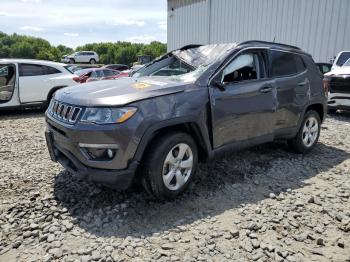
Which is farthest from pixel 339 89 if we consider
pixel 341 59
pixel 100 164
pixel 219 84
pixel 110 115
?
pixel 100 164

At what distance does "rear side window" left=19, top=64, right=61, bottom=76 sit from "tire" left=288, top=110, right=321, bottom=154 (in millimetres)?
6862

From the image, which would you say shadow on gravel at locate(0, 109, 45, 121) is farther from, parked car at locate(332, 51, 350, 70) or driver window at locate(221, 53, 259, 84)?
parked car at locate(332, 51, 350, 70)

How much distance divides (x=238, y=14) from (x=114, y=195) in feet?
64.7

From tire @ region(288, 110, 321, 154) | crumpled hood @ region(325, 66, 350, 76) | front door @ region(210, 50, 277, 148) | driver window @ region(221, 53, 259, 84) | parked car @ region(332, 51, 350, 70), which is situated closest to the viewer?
front door @ region(210, 50, 277, 148)

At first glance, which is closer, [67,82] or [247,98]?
[247,98]

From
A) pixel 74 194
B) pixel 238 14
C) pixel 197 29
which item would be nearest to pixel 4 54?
pixel 197 29

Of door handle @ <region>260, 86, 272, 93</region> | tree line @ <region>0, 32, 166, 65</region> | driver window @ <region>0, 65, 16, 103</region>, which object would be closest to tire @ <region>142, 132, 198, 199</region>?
door handle @ <region>260, 86, 272, 93</region>

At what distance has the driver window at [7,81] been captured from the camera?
9031 mm

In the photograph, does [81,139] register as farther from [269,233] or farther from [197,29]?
[197,29]

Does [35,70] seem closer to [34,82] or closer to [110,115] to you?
[34,82]

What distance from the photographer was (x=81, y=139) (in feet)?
11.0

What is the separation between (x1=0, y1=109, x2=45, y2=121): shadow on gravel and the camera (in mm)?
9195

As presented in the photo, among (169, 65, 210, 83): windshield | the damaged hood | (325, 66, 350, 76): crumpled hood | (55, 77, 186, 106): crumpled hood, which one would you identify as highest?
the damaged hood

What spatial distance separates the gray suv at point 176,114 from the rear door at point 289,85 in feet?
0.05
